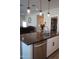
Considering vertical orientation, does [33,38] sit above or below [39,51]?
above

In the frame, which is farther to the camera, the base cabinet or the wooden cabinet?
the wooden cabinet

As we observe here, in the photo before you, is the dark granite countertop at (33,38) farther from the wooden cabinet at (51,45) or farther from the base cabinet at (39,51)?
the wooden cabinet at (51,45)

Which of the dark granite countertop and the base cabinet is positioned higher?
the dark granite countertop

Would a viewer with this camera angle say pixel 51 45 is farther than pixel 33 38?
Yes

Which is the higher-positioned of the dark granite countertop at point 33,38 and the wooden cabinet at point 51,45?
the dark granite countertop at point 33,38

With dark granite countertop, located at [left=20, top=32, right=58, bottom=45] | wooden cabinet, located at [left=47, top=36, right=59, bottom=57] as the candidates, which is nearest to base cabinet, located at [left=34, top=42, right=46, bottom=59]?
dark granite countertop, located at [left=20, top=32, right=58, bottom=45]

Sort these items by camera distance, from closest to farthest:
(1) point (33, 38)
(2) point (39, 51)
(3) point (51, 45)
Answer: (2) point (39, 51), (1) point (33, 38), (3) point (51, 45)

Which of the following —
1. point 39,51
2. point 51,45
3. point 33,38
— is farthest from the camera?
point 51,45

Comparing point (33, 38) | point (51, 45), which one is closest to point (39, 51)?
point (33, 38)

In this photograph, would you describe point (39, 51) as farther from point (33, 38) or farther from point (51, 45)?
point (51, 45)

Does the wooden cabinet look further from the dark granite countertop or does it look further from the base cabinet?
the base cabinet

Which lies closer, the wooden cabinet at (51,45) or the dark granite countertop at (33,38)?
the dark granite countertop at (33,38)

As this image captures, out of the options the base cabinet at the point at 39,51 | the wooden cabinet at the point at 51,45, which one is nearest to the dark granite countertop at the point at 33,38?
the base cabinet at the point at 39,51
